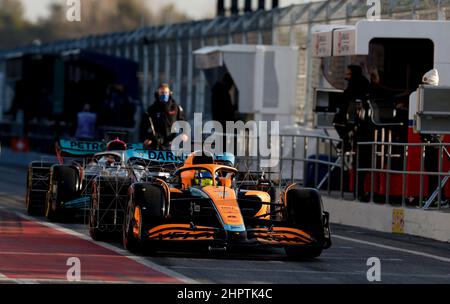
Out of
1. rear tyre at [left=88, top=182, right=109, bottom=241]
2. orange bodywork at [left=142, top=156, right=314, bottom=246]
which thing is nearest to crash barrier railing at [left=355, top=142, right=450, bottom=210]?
orange bodywork at [left=142, top=156, right=314, bottom=246]

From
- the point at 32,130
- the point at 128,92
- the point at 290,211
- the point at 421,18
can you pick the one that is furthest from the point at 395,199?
the point at 32,130

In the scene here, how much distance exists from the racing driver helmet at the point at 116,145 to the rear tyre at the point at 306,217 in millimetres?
5879

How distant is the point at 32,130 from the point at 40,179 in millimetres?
28512

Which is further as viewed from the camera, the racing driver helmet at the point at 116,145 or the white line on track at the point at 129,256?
the racing driver helmet at the point at 116,145

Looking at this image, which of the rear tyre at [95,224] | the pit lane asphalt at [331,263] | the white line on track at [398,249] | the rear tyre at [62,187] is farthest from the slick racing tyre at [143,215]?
the rear tyre at [62,187]

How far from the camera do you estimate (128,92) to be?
45.6 m

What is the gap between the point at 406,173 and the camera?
2088cm

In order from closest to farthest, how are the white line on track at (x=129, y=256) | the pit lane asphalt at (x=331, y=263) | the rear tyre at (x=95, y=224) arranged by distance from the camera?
1. the white line on track at (x=129, y=256)
2. the pit lane asphalt at (x=331, y=263)
3. the rear tyre at (x=95, y=224)

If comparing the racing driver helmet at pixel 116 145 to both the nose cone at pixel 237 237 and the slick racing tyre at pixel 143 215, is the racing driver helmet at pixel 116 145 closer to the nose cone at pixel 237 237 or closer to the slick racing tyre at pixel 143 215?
the slick racing tyre at pixel 143 215

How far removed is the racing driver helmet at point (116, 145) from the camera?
22.0m

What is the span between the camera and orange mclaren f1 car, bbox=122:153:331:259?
51.6 ft

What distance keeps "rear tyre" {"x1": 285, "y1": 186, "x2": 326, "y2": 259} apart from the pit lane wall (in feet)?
13.4

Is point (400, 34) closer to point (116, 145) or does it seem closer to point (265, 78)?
point (116, 145)

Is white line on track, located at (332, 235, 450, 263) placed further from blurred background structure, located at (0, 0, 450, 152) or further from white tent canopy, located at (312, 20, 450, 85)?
blurred background structure, located at (0, 0, 450, 152)
